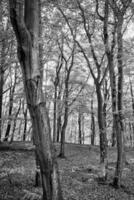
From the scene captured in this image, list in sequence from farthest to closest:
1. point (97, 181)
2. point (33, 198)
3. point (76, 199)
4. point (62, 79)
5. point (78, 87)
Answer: point (62, 79) → point (78, 87) → point (97, 181) → point (76, 199) → point (33, 198)

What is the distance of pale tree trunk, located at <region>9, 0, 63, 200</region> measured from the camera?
112 inches

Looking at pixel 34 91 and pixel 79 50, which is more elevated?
pixel 79 50

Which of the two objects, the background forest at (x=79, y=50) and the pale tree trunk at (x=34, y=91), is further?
the background forest at (x=79, y=50)

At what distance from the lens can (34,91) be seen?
2.97 m

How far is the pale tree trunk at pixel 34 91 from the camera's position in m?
2.83

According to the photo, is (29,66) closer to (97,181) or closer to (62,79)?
(97,181)

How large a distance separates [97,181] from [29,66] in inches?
261

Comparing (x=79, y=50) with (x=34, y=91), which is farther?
(x=79, y=50)

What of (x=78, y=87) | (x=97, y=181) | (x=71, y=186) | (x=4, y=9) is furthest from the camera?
(x=78, y=87)

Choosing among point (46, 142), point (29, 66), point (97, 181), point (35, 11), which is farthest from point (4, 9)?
point (97, 181)

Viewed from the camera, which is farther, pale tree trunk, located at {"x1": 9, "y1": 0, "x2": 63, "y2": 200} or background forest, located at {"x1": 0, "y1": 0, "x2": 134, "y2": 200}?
background forest, located at {"x1": 0, "y1": 0, "x2": 134, "y2": 200}

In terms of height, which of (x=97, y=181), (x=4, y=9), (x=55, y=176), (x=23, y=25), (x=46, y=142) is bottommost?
(x=97, y=181)

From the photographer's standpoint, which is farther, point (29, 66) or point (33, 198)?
point (33, 198)

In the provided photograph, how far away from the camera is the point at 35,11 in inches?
122
